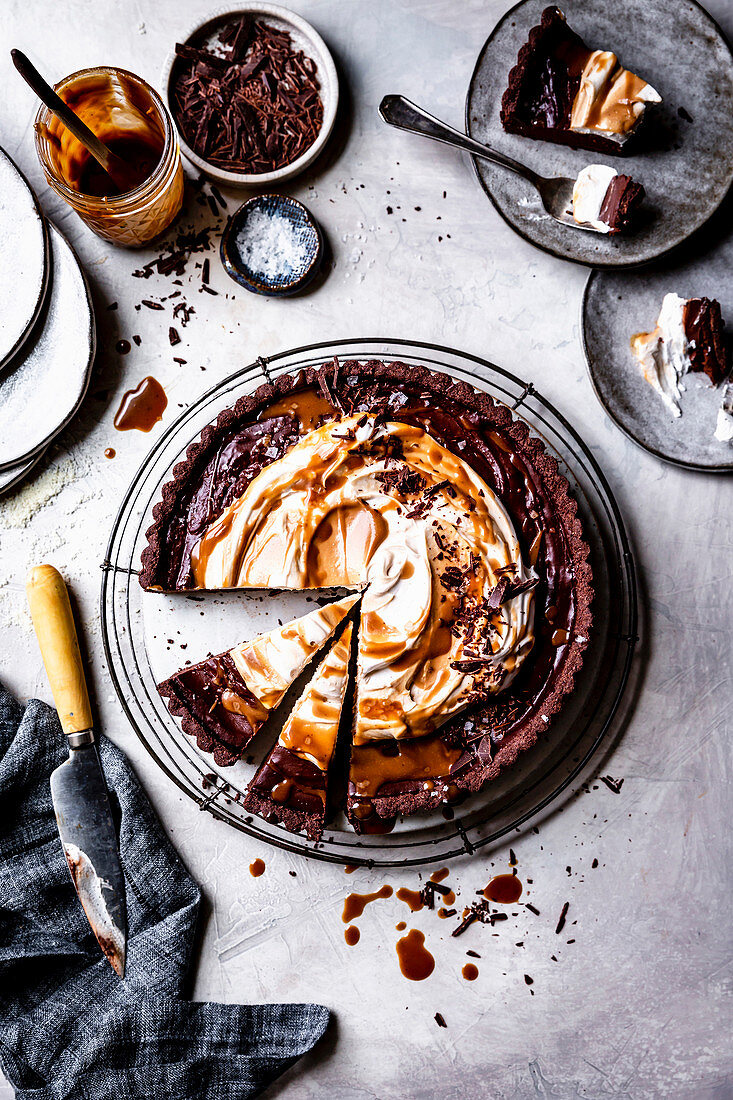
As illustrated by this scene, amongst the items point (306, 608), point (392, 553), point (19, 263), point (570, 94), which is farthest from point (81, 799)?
point (570, 94)

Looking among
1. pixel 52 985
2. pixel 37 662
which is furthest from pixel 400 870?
pixel 37 662

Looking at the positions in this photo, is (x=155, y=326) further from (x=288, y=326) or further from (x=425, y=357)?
(x=425, y=357)

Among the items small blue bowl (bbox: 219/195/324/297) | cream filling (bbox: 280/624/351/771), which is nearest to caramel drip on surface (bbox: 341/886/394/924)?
cream filling (bbox: 280/624/351/771)

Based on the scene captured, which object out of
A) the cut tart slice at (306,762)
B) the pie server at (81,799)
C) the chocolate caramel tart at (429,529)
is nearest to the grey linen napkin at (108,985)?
the pie server at (81,799)

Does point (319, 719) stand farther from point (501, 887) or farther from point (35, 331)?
point (35, 331)

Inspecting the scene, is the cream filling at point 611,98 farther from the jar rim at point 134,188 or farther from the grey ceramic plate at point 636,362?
the jar rim at point 134,188

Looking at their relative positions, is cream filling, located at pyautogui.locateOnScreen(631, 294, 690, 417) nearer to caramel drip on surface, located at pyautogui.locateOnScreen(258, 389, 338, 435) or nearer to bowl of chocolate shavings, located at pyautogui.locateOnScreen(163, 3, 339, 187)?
caramel drip on surface, located at pyautogui.locateOnScreen(258, 389, 338, 435)

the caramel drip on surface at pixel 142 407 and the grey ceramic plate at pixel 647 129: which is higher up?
the grey ceramic plate at pixel 647 129

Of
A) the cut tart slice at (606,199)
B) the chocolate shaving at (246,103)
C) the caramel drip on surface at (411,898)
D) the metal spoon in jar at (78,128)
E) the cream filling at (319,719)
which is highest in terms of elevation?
the chocolate shaving at (246,103)
